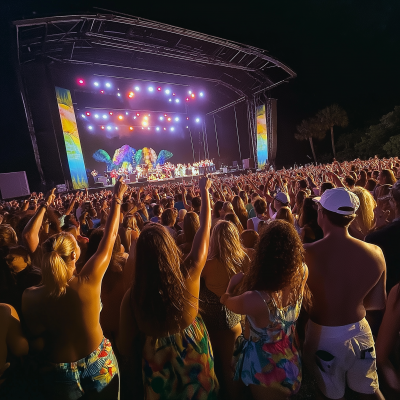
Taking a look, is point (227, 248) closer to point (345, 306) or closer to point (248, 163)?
point (345, 306)

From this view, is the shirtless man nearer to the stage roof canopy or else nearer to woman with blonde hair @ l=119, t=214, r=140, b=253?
woman with blonde hair @ l=119, t=214, r=140, b=253

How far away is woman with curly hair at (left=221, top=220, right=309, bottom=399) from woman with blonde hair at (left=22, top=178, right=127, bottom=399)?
A: 78 cm

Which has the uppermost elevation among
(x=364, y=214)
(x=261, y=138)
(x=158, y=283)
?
(x=261, y=138)

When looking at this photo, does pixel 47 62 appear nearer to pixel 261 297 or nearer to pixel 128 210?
pixel 128 210

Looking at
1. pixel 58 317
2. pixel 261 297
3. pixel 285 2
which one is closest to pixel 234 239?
pixel 261 297

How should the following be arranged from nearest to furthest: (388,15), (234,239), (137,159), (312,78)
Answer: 1. (234,239)
2. (388,15)
3. (312,78)
4. (137,159)

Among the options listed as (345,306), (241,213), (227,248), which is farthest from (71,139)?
(345,306)

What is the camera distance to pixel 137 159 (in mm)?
25391

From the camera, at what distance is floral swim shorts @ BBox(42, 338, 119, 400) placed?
1422 millimetres

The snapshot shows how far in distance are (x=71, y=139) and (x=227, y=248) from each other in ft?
54.0

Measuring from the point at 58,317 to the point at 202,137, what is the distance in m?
26.8

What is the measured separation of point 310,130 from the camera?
21281 mm

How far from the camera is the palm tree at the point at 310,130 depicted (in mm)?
21141

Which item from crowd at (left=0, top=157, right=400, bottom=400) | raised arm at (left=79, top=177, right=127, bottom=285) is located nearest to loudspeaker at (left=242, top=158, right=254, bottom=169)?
crowd at (left=0, top=157, right=400, bottom=400)
